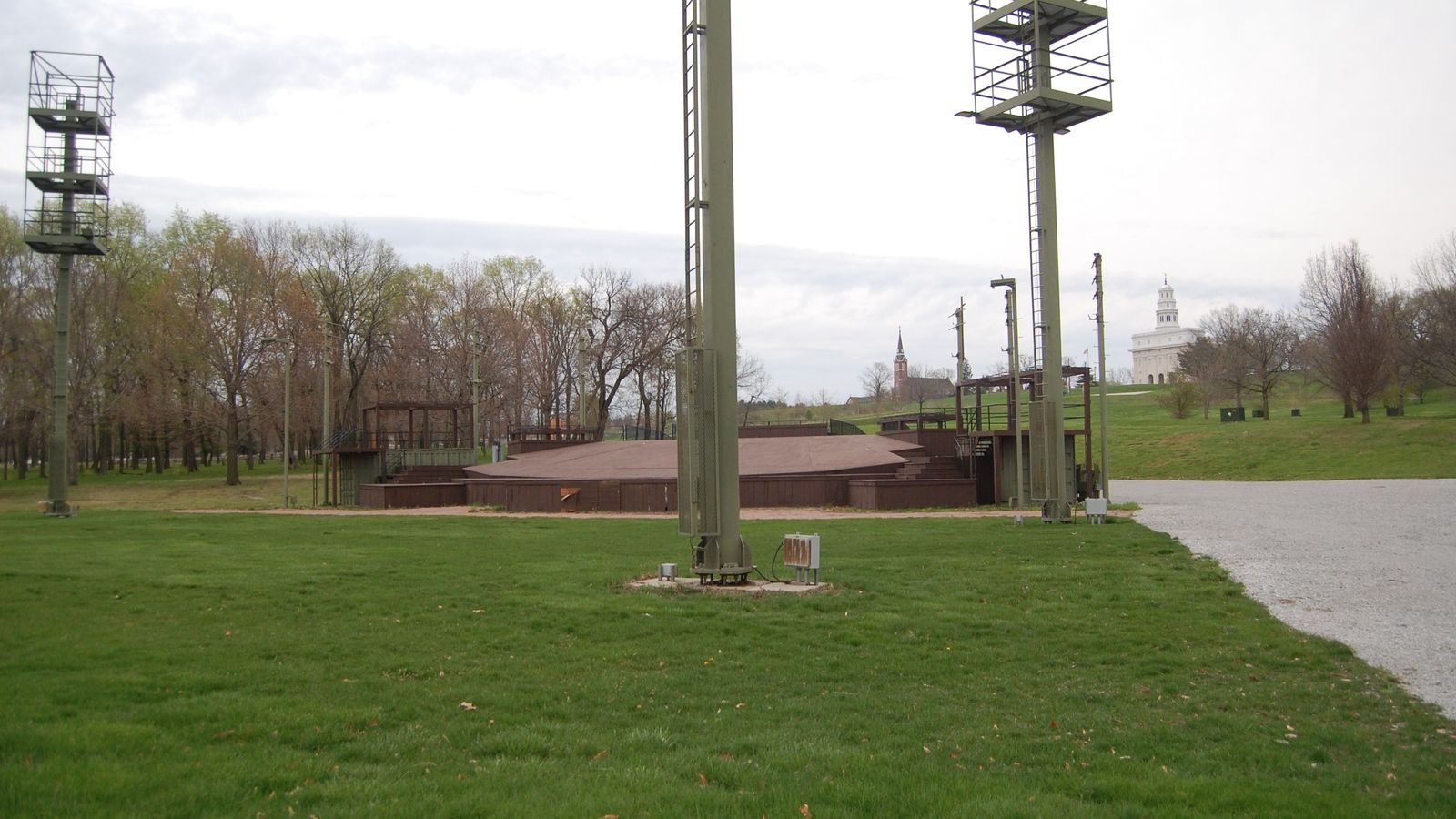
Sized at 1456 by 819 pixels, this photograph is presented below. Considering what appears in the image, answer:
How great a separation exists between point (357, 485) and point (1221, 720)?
4311cm

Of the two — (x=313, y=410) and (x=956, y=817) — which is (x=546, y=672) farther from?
(x=313, y=410)

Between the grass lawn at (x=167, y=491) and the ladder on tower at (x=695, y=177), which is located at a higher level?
the ladder on tower at (x=695, y=177)

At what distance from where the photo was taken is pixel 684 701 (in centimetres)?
794

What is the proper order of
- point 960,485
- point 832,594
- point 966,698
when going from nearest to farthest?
point 966,698 → point 832,594 → point 960,485

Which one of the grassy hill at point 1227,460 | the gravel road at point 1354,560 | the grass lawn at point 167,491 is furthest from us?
the grassy hill at point 1227,460

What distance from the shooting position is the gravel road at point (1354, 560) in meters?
10.3

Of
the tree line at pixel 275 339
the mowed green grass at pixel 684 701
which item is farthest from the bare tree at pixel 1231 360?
the mowed green grass at pixel 684 701

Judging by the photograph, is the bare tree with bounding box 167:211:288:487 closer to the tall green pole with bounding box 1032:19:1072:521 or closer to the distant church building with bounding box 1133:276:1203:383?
the tall green pole with bounding box 1032:19:1072:521

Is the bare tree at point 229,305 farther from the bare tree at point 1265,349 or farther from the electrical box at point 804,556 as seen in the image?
the bare tree at point 1265,349

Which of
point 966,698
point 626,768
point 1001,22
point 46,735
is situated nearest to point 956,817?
point 626,768

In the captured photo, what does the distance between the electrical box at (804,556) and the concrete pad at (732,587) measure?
238 mm

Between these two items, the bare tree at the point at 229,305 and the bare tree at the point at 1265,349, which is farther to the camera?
the bare tree at the point at 1265,349

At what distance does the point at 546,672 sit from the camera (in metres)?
8.88

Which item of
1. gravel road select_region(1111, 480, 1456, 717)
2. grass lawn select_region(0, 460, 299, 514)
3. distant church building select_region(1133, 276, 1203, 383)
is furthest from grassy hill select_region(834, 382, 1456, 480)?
distant church building select_region(1133, 276, 1203, 383)
